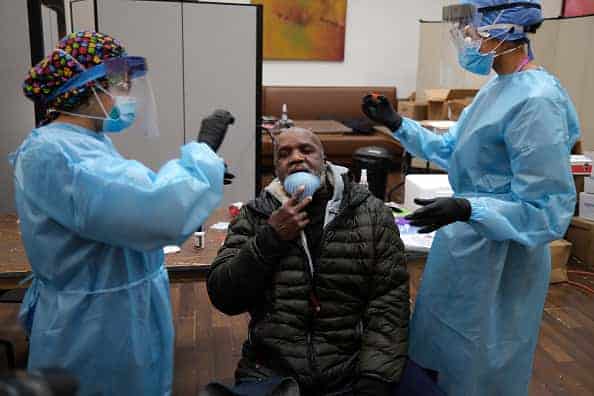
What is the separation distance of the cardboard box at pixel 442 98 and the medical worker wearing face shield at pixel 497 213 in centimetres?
396

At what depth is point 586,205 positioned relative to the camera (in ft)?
12.7

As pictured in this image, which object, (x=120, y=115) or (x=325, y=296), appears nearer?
(x=120, y=115)

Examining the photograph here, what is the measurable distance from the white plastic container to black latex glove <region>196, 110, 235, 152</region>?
4.32 ft

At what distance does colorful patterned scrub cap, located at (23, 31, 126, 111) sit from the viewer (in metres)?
1.31

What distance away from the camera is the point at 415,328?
183cm

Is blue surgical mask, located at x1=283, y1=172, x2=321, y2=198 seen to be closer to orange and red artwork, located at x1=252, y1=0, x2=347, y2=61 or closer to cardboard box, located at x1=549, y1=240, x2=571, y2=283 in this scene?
cardboard box, located at x1=549, y1=240, x2=571, y2=283

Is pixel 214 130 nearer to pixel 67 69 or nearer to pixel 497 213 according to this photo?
pixel 67 69

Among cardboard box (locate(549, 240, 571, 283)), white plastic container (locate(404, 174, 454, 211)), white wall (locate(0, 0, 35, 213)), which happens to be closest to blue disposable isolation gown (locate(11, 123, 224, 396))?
white plastic container (locate(404, 174, 454, 211))

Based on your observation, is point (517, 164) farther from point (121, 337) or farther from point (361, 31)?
point (361, 31)

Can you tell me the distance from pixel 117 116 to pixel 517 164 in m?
1.06

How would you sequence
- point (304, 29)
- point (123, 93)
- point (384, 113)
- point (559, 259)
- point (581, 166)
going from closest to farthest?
point (123, 93), point (384, 113), point (559, 259), point (581, 166), point (304, 29)

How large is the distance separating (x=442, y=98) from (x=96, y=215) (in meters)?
4.90

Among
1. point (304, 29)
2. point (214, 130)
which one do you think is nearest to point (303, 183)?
point (214, 130)

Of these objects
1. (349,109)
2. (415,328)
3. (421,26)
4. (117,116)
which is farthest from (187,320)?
A: (421,26)
